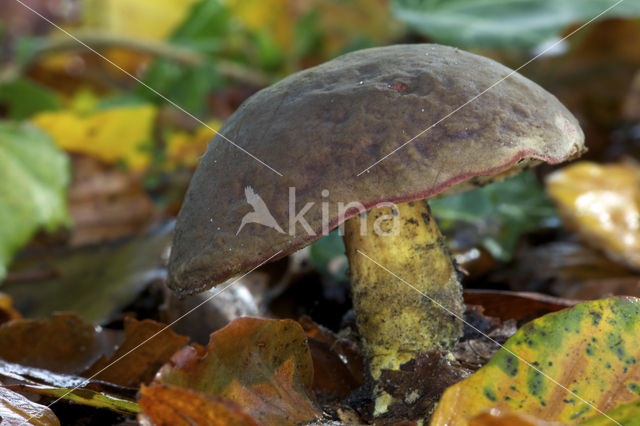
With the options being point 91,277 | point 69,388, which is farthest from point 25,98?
point 69,388

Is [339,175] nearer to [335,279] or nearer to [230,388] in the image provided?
[230,388]

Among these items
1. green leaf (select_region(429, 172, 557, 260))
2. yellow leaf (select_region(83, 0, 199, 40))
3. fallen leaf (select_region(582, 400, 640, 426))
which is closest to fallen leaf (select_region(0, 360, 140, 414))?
fallen leaf (select_region(582, 400, 640, 426))

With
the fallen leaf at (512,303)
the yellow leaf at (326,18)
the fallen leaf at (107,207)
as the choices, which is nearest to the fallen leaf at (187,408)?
the fallen leaf at (512,303)

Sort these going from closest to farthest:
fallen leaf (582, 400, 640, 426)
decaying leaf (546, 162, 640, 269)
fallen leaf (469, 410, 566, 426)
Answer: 1. fallen leaf (469, 410, 566, 426)
2. fallen leaf (582, 400, 640, 426)
3. decaying leaf (546, 162, 640, 269)

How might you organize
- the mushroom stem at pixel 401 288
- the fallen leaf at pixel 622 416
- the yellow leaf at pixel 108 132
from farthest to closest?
the yellow leaf at pixel 108 132 < the mushroom stem at pixel 401 288 < the fallen leaf at pixel 622 416

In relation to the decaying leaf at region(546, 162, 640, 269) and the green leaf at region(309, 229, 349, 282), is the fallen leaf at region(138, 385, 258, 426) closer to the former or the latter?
the green leaf at region(309, 229, 349, 282)

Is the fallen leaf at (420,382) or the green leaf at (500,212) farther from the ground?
the fallen leaf at (420,382)

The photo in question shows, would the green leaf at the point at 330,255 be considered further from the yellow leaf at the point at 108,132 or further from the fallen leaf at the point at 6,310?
the yellow leaf at the point at 108,132
